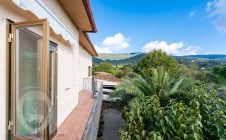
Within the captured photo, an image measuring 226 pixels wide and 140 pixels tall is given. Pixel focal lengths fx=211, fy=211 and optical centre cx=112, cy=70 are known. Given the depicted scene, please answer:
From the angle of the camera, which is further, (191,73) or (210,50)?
(210,50)

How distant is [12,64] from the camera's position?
3479 millimetres

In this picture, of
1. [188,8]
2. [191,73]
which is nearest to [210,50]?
[188,8]

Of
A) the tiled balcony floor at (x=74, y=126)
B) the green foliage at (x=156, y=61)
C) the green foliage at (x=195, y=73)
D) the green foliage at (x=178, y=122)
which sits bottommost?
the tiled balcony floor at (x=74, y=126)

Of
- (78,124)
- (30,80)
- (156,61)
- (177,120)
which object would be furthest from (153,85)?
(156,61)

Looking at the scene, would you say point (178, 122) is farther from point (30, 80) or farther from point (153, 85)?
point (153, 85)

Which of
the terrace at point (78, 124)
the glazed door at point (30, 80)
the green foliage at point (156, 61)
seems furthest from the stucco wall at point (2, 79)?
the green foliage at point (156, 61)

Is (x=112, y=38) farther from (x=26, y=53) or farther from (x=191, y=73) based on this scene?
(x=26, y=53)

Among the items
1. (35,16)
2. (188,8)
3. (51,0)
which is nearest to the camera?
(35,16)

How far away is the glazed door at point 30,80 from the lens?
3231 millimetres

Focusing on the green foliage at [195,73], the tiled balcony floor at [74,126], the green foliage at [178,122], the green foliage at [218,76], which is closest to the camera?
the green foliage at [178,122]

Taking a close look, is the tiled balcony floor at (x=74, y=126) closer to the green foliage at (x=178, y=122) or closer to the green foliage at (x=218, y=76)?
the green foliage at (x=178, y=122)

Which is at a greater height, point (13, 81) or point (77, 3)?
point (77, 3)

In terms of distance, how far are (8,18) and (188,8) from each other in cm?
2739

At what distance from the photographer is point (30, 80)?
3.68 metres
